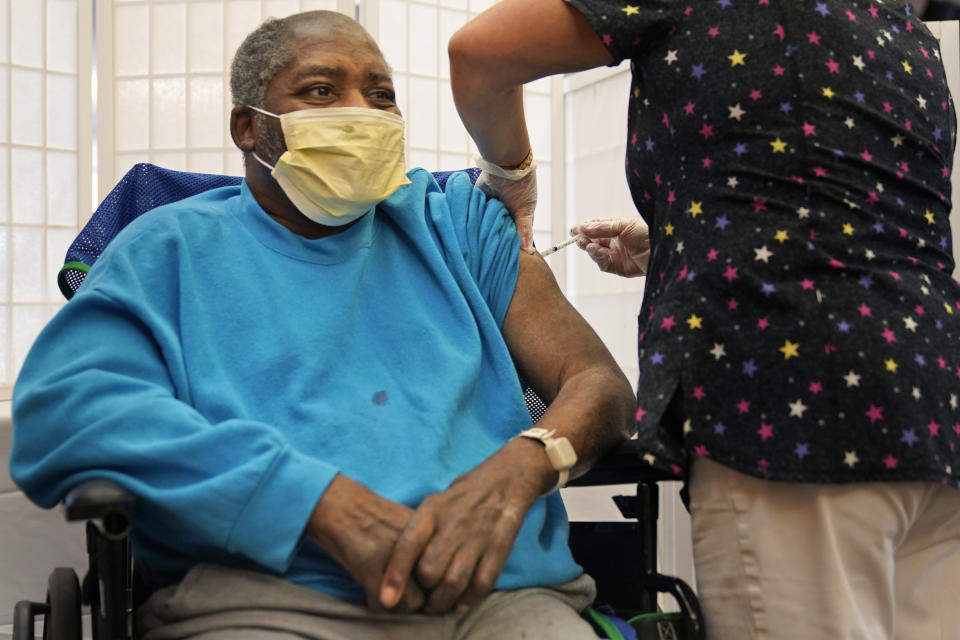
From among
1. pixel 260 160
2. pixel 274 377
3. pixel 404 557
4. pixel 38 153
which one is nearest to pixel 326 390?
pixel 274 377

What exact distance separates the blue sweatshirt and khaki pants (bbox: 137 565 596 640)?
38 millimetres

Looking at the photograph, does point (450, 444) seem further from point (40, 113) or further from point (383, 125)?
point (40, 113)

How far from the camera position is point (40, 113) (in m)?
3.99

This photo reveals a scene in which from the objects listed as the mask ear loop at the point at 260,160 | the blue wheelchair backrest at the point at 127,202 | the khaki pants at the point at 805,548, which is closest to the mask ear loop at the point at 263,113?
the mask ear loop at the point at 260,160

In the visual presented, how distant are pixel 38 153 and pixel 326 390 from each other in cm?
298

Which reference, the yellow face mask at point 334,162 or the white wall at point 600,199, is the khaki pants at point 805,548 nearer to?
the yellow face mask at point 334,162

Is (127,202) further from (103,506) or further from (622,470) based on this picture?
(622,470)

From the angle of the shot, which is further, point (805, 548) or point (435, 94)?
point (435, 94)

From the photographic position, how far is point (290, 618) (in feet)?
4.32

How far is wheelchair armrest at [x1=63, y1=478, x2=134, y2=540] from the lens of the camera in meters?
1.10

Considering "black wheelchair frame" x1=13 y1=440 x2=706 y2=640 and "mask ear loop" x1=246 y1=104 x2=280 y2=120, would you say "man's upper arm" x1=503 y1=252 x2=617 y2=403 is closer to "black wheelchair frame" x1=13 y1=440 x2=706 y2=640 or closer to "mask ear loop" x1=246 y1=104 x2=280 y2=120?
"black wheelchair frame" x1=13 y1=440 x2=706 y2=640

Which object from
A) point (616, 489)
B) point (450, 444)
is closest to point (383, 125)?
point (450, 444)

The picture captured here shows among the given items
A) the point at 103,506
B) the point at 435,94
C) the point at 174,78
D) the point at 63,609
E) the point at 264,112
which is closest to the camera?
the point at 103,506

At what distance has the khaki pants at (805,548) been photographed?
1241 millimetres
